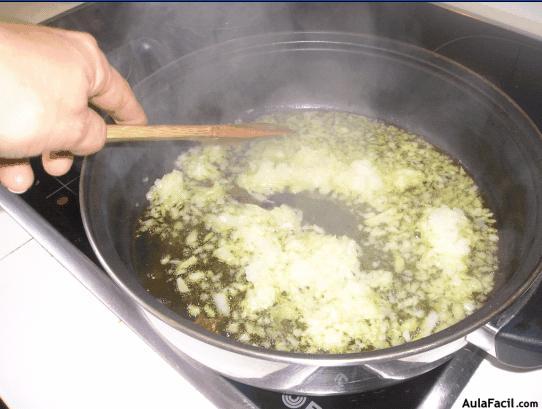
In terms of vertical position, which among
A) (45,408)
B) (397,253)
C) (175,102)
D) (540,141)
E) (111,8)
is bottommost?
(45,408)

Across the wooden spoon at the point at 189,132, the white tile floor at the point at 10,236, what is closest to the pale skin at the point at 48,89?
the wooden spoon at the point at 189,132

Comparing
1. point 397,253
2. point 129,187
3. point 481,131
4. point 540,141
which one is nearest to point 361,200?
point 397,253

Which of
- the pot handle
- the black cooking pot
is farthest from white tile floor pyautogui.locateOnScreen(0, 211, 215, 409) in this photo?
the pot handle

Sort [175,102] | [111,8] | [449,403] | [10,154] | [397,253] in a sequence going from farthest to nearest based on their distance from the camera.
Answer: [111,8]
[175,102]
[397,253]
[449,403]
[10,154]

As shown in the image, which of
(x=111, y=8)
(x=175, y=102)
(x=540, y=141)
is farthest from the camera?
(x=111, y=8)

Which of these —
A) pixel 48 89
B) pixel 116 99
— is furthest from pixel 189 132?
pixel 48 89

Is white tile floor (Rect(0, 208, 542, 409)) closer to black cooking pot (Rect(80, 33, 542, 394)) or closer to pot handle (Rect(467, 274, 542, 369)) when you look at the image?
black cooking pot (Rect(80, 33, 542, 394))

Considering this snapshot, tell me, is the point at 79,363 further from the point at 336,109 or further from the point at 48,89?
the point at 336,109

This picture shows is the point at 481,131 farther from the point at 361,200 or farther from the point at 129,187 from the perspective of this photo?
the point at 129,187
